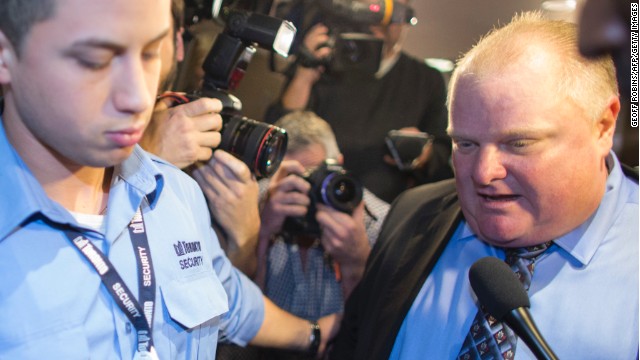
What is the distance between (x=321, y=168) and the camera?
5.80 feet

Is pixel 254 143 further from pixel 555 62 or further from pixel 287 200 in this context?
pixel 555 62

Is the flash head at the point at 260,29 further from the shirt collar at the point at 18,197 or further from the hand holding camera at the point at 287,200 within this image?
the shirt collar at the point at 18,197

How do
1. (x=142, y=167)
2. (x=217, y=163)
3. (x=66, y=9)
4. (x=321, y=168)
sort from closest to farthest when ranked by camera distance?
(x=66, y=9) → (x=142, y=167) → (x=217, y=163) → (x=321, y=168)

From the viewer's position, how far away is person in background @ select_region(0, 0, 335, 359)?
33.8 inches

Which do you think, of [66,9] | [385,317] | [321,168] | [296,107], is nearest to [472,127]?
[385,317]

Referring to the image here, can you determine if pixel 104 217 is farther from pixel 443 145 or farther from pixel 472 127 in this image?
pixel 443 145

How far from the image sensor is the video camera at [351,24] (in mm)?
1889

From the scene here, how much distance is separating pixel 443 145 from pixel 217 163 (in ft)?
3.07

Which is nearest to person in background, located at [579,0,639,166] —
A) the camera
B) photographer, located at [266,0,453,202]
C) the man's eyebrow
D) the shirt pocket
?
the man's eyebrow

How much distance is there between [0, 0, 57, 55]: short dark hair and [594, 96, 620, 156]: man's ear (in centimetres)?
98

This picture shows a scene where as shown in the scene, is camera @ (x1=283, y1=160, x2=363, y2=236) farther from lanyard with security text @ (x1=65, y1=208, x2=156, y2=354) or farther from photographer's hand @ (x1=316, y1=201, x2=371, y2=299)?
lanyard with security text @ (x1=65, y1=208, x2=156, y2=354)

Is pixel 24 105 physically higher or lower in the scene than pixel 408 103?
higher

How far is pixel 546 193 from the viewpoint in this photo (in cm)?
121

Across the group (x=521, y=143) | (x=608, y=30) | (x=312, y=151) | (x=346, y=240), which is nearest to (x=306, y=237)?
(x=346, y=240)
